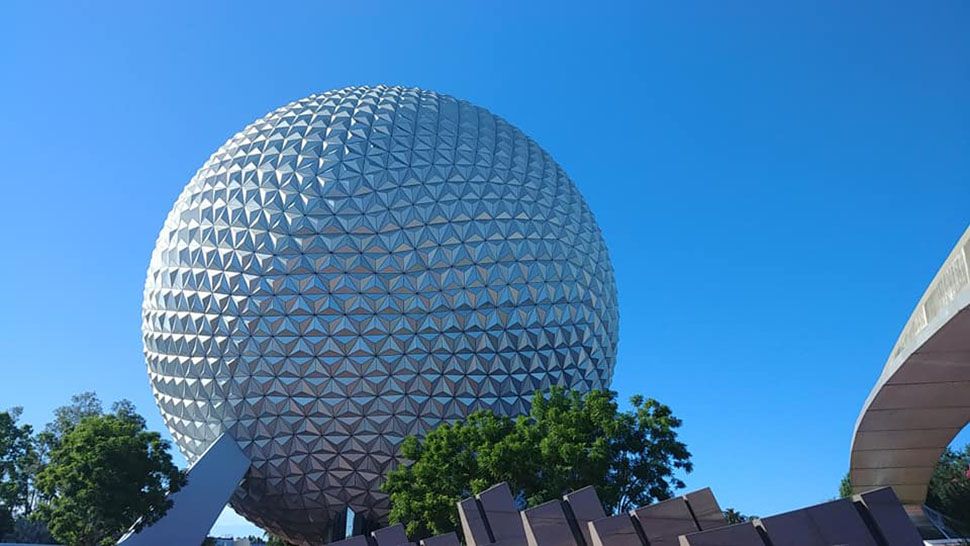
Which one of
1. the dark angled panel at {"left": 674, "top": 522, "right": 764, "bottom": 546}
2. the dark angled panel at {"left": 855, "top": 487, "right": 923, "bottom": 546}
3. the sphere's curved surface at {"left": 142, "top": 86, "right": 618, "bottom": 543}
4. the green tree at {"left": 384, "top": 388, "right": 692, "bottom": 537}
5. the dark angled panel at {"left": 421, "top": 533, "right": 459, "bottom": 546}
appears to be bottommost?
the dark angled panel at {"left": 855, "top": 487, "right": 923, "bottom": 546}

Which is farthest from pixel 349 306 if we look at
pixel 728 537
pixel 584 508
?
pixel 728 537

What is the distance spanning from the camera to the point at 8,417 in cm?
2609

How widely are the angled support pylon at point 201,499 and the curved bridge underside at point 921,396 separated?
18.1m

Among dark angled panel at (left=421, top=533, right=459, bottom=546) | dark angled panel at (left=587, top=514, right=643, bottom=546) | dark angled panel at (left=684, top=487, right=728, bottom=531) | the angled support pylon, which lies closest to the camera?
dark angled panel at (left=587, top=514, right=643, bottom=546)

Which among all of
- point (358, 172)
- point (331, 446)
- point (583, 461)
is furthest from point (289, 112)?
point (583, 461)

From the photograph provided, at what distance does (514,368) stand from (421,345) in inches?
130

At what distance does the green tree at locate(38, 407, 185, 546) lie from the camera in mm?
19750

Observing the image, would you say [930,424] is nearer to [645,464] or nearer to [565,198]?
[645,464]

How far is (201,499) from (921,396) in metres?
20.2

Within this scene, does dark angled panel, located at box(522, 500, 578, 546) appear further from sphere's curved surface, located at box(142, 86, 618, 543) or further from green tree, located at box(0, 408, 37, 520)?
green tree, located at box(0, 408, 37, 520)

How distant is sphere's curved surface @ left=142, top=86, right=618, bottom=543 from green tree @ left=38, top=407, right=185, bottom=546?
3.09 meters

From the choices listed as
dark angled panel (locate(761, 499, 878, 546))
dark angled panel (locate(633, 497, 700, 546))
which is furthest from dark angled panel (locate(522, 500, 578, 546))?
dark angled panel (locate(761, 499, 878, 546))

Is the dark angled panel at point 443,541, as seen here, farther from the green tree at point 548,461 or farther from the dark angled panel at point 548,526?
the green tree at point 548,461

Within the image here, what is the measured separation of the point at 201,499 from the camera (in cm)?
2283
